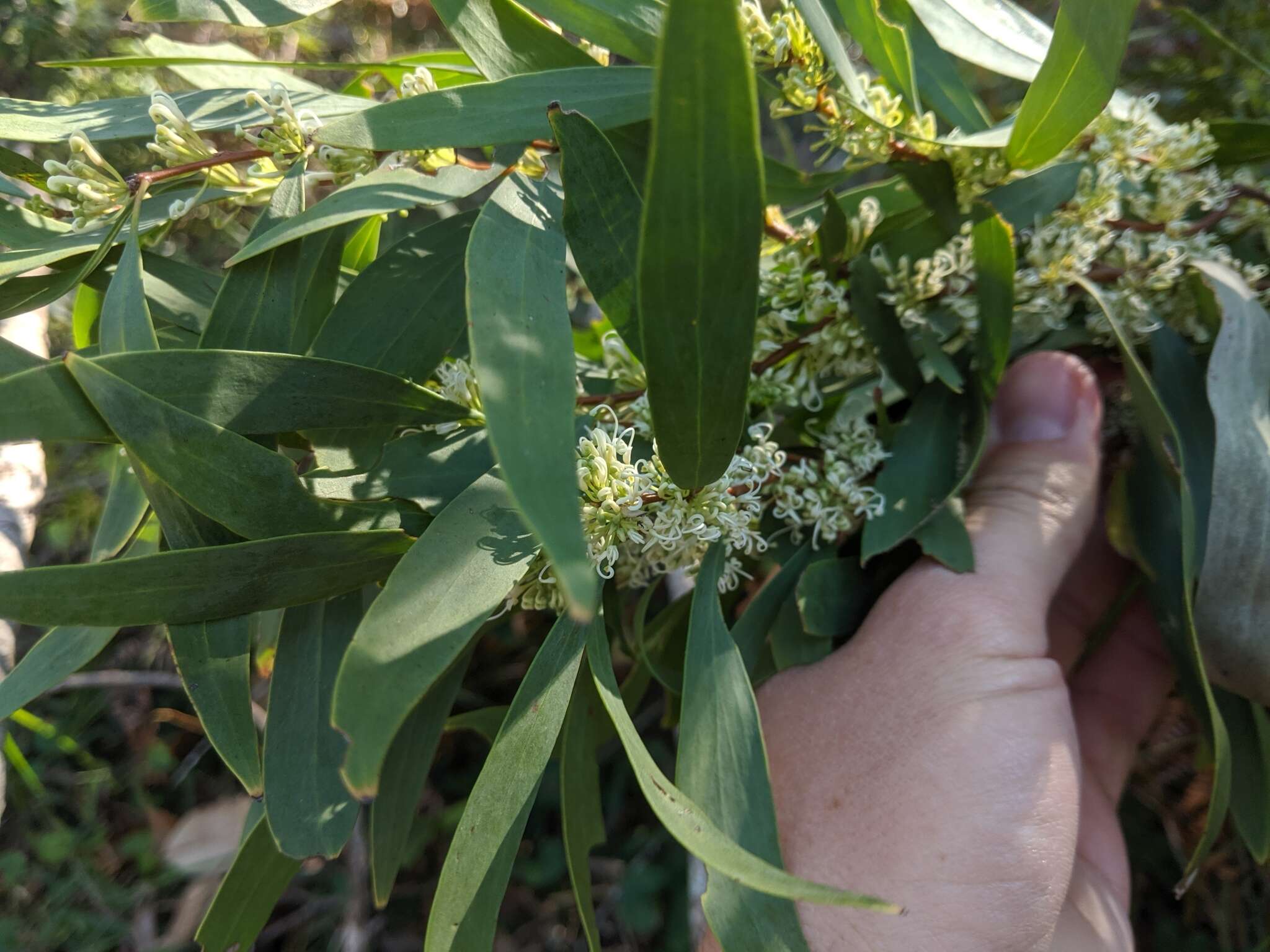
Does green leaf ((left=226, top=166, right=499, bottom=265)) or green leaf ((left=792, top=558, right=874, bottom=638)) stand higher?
green leaf ((left=226, top=166, right=499, bottom=265))

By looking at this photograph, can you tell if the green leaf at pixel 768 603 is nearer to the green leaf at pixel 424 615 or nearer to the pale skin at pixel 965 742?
the pale skin at pixel 965 742

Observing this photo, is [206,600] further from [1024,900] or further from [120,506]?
[1024,900]

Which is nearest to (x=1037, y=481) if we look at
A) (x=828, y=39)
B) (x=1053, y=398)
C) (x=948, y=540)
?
(x=1053, y=398)

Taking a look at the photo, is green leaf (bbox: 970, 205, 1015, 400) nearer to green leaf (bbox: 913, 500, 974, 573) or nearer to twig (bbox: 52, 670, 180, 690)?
green leaf (bbox: 913, 500, 974, 573)

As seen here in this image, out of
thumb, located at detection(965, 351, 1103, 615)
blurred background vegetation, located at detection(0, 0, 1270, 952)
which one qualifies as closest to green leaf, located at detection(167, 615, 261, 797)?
thumb, located at detection(965, 351, 1103, 615)

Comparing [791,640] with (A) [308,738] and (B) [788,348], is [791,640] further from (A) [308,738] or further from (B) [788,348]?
(A) [308,738]

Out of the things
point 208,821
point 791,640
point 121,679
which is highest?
point 791,640
